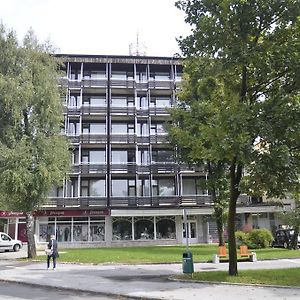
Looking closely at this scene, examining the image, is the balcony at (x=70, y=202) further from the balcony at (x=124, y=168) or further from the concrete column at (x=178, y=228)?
the concrete column at (x=178, y=228)

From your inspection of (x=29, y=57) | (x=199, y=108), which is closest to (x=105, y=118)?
(x=29, y=57)

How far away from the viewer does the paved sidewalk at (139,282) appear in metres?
12.5

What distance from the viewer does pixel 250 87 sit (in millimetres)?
16469

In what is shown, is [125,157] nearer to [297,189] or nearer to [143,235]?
[143,235]

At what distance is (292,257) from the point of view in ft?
81.1

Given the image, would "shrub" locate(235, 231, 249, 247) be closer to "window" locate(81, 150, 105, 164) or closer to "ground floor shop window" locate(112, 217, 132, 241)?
"ground floor shop window" locate(112, 217, 132, 241)

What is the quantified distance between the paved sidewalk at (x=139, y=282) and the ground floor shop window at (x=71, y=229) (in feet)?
72.1

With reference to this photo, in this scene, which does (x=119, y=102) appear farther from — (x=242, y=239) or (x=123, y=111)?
(x=242, y=239)

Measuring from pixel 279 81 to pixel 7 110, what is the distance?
650 inches

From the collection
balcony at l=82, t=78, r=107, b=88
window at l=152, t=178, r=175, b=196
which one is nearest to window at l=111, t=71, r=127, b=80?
A: balcony at l=82, t=78, r=107, b=88

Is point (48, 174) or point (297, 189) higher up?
point (48, 174)

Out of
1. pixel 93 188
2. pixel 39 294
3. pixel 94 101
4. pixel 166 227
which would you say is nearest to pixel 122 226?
pixel 166 227

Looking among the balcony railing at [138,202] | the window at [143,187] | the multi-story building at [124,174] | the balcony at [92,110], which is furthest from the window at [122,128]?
Result: the balcony railing at [138,202]

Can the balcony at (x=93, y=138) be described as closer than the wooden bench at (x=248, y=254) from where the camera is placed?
No
